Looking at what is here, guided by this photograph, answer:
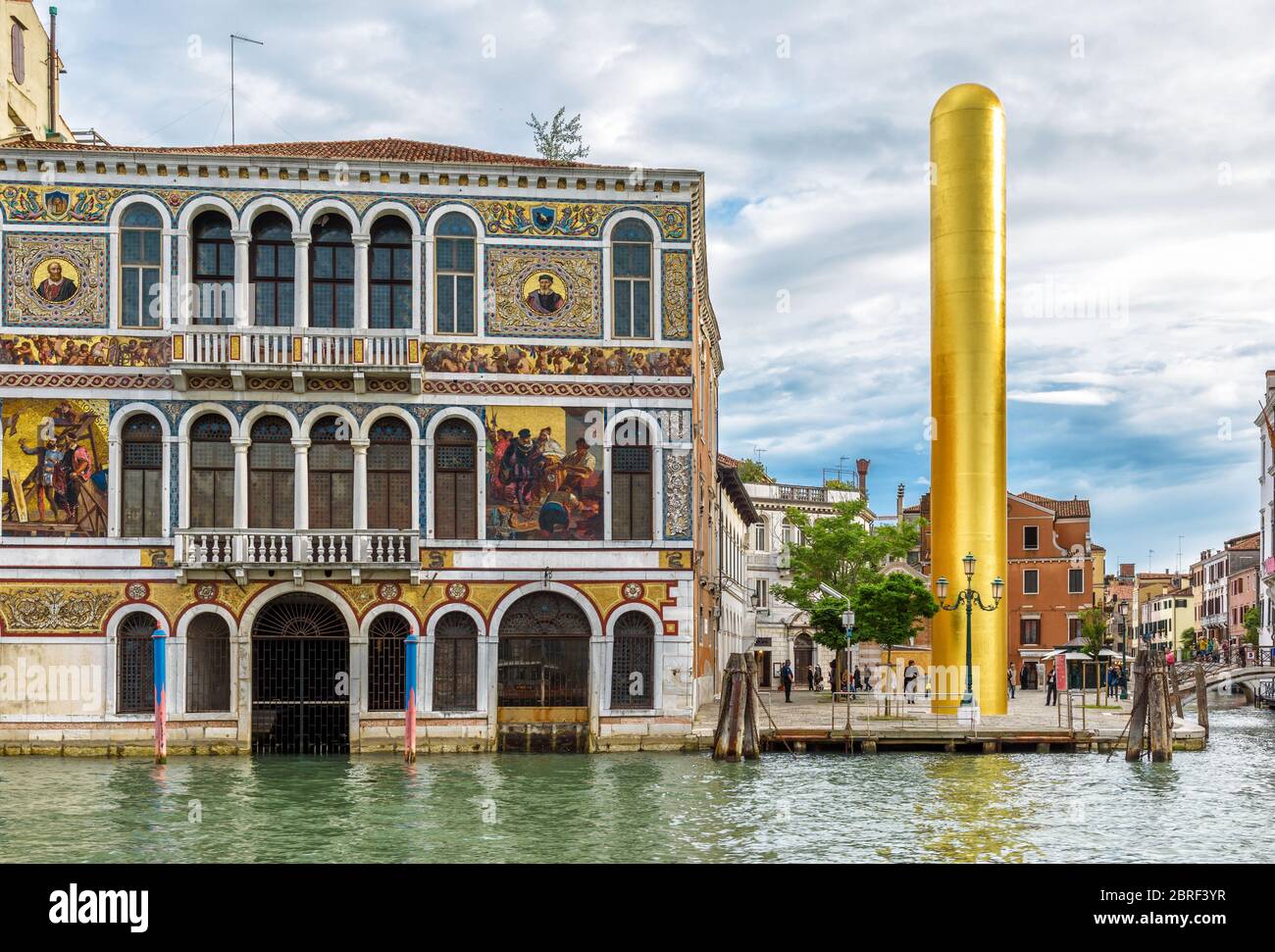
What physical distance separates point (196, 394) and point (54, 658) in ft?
17.6

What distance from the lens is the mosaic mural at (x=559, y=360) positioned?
2786 cm

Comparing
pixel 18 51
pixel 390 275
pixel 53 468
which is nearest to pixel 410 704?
pixel 53 468

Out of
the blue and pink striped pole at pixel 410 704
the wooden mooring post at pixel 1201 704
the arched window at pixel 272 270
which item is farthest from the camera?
the wooden mooring post at pixel 1201 704

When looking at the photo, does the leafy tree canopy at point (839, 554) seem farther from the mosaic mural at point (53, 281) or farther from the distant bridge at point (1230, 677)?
the mosaic mural at point (53, 281)

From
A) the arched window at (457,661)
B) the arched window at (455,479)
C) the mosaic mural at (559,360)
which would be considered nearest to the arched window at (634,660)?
the arched window at (457,661)

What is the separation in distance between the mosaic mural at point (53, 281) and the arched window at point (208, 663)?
582 cm

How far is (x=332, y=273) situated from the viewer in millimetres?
28109

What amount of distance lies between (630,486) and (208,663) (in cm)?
838

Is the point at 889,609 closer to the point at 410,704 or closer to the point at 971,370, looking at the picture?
the point at 971,370

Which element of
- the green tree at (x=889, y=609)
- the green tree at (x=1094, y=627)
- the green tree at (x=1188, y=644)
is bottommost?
the green tree at (x=1188, y=644)

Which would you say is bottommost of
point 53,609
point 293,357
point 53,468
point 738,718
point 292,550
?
point 738,718

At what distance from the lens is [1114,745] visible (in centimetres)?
2933

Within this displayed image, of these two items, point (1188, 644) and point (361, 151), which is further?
point (1188, 644)
